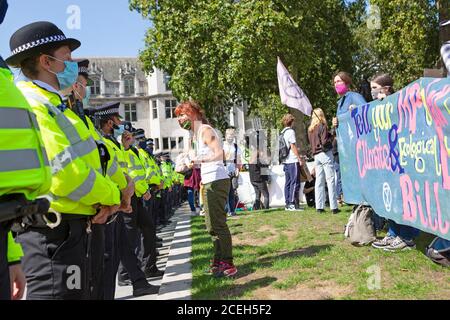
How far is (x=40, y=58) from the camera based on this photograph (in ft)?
11.9

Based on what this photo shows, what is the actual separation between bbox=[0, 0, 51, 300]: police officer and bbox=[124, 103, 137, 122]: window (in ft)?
237

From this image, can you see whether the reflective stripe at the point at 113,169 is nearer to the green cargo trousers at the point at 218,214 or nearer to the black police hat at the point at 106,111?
the green cargo trousers at the point at 218,214

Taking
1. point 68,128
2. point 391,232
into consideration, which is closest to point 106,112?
point 68,128

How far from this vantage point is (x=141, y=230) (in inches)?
279

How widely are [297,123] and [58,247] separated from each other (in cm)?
2318

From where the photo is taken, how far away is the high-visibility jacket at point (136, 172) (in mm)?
7047

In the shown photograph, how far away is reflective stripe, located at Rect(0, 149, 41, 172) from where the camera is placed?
2318 mm

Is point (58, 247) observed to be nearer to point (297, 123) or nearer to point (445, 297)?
point (445, 297)

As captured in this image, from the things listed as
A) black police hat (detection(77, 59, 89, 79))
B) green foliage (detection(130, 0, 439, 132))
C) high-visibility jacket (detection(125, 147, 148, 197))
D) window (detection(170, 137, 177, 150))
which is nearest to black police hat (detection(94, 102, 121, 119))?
high-visibility jacket (detection(125, 147, 148, 197))

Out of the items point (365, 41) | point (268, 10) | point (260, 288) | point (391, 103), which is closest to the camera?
point (260, 288)

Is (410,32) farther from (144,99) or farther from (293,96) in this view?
(144,99)

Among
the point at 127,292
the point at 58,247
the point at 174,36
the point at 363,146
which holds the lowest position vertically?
the point at 127,292

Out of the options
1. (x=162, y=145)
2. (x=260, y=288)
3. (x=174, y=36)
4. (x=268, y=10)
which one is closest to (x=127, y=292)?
(x=260, y=288)

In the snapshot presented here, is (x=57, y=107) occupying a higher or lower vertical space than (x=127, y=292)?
higher
